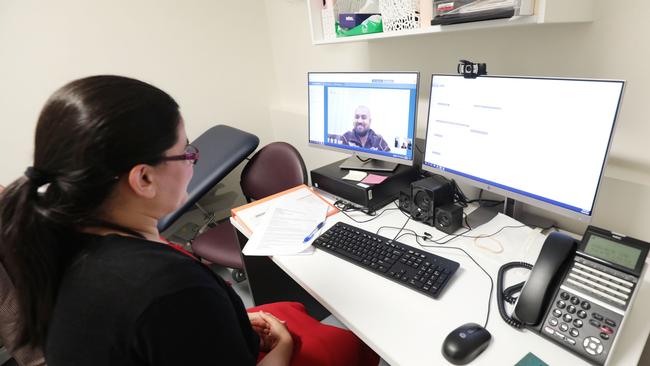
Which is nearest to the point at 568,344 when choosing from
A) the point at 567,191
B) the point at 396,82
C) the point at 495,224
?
the point at 567,191

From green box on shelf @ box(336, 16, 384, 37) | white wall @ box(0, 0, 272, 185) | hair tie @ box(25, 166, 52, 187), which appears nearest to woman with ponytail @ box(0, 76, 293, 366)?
hair tie @ box(25, 166, 52, 187)

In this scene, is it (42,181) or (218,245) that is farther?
(218,245)

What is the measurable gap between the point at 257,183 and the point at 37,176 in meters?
1.43

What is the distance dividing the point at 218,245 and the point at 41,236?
1.21 metres

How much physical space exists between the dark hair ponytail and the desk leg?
0.87 meters

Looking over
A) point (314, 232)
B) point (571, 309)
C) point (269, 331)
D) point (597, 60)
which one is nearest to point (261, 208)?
point (314, 232)

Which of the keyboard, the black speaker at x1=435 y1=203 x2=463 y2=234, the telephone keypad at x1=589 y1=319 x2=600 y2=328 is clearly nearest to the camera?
→ the telephone keypad at x1=589 y1=319 x2=600 y2=328

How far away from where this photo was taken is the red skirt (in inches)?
40.6

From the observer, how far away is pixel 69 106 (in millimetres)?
626

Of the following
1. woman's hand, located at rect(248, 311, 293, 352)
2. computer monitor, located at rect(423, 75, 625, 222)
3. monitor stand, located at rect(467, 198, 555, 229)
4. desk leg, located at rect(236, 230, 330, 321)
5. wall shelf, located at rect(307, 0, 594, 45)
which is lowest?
desk leg, located at rect(236, 230, 330, 321)

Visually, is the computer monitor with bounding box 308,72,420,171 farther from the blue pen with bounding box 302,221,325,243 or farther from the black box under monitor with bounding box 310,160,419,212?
the blue pen with bounding box 302,221,325,243

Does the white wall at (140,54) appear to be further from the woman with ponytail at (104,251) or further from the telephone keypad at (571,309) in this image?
the telephone keypad at (571,309)

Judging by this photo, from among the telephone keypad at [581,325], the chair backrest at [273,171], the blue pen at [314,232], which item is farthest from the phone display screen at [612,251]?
the chair backrest at [273,171]

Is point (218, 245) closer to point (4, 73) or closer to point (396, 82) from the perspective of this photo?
point (396, 82)
